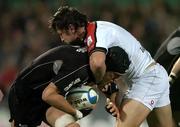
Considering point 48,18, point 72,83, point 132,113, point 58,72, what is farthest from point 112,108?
point 48,18

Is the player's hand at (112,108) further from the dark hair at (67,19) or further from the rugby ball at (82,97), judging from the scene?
the dark hair at (67,19)

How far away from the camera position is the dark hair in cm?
577

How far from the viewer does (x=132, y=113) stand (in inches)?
226

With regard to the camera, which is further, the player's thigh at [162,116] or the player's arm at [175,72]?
the player's arm at [175,72]

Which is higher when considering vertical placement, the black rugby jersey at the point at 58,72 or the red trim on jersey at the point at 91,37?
the red trim on jersey at the point at 91,37

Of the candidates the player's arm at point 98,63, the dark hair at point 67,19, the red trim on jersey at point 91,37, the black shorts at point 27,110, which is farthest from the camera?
the black shorts at point 27,110

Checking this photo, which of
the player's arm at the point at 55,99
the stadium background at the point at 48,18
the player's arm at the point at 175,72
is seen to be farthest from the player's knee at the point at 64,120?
the stadium background at the point at 48,18

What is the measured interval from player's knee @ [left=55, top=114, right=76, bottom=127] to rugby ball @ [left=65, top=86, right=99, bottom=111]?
98 mm

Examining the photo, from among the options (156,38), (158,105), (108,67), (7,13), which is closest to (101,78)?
(108,67)

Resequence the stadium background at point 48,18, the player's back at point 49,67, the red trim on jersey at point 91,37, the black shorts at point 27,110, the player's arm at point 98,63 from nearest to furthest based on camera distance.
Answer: the player's arm at point 98,63 → the red trim on jersey at point 91,37 → the player's back at point 49,67 → the black shorts at point 27,110 → the stadium background at point 48,18

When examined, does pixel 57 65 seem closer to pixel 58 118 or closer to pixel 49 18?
pixel 58 118

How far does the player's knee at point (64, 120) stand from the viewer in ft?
18.8

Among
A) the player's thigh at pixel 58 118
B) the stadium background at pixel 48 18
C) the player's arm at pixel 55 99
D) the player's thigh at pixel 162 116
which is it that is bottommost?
the stadium background at pixel 48 18

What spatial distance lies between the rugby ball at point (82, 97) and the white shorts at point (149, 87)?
0.32m
